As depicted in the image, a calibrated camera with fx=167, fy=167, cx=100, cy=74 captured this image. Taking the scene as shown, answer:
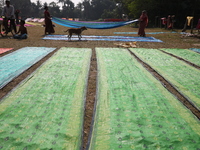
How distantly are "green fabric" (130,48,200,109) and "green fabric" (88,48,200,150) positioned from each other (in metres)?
0.25

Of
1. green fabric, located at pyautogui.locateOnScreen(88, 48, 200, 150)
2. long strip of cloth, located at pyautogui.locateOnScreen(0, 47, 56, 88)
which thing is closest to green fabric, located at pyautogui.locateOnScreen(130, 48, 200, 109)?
green fabric, located at pyautogui.locateOnScreen(88, 48, 200, 150)

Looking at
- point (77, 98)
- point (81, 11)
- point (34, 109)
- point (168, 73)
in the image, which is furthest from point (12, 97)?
point (81, 11)

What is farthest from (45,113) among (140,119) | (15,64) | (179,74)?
(179,74)

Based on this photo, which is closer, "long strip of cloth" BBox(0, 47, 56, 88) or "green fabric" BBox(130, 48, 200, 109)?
"green fabric" BBox(130, 48, 200, 109)

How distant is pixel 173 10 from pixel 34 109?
1682 cm

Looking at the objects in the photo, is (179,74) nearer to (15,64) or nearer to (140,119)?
(140,119)

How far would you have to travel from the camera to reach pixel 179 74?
8.98ft

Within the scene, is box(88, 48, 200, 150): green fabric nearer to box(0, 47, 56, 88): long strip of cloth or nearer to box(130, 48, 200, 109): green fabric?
box(130, 48, 200, 109): green fabric

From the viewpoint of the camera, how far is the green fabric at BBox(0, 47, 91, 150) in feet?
3.97

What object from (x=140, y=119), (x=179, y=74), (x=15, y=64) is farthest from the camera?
(x=15, y=64)

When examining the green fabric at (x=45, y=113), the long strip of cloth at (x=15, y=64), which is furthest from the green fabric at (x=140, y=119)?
the long strip of cloth at (x=15, y=64)

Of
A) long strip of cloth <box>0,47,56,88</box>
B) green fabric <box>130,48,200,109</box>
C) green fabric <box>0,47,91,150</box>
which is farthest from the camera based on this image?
long strip of cloth <box>0,47,56,88</box>

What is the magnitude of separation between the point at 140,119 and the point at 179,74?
1.60 meters

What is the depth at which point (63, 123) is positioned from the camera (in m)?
1.42
